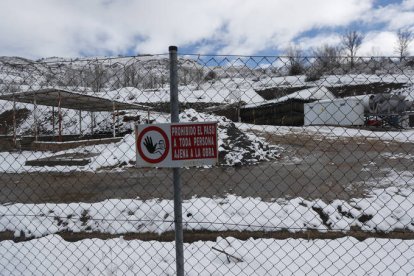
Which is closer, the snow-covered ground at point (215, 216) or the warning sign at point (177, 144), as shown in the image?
the warning sign at point (177, 144)

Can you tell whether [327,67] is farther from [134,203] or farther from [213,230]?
[134,203]

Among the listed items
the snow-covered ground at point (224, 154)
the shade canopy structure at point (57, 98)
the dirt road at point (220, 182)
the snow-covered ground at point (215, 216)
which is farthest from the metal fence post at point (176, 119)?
the shade canopy structure at point (57, 98)

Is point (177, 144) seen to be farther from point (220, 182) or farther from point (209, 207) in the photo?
point (220, 182)

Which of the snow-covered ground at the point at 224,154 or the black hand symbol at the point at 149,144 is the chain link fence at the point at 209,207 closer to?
the snow-covered ground at the point at 224,154

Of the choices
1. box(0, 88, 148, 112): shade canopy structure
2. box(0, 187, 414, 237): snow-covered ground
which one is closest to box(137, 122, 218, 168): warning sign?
box(0, 187, 414, 237): snow-covered ground

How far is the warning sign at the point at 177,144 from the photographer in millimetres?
2400

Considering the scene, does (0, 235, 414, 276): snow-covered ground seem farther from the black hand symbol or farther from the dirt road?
the dirt road

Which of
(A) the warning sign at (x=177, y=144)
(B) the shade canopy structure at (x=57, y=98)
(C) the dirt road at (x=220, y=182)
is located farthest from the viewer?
(B) the shade canopy structure at (x=57, y=98)

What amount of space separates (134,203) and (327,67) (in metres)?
4.46

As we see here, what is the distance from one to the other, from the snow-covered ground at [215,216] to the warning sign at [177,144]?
3129mm

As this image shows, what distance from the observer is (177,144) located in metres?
2.41

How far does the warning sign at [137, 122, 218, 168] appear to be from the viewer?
94.5 inches

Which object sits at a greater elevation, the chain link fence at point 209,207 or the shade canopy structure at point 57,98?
the shade canopy structure at point 57,98

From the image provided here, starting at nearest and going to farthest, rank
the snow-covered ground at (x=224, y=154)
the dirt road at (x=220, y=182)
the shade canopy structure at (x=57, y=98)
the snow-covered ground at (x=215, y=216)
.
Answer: the snow-covered ground at (x=215, y=216), the dirt road at (x=220, y=182), the snow-covered ground at (x=224, y=154), the shade canopy structure at (x=57, y=98)
